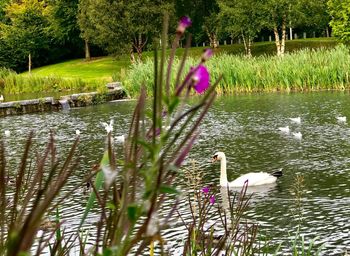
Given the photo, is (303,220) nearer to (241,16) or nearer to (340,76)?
(340,76)

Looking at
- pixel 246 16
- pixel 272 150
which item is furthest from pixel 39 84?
pixel 272 150

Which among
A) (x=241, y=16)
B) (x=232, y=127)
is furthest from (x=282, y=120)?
(x=241, y=16)

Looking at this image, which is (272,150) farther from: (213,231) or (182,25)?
(182,25)

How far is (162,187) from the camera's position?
0.82 metres

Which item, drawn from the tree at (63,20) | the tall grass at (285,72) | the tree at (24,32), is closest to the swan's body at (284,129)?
the tall grass at (285,72)

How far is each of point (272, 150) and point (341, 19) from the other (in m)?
29.2

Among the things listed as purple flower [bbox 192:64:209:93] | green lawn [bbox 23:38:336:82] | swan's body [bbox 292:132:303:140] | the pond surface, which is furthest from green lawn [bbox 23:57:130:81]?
purple flower [bbox 192:64:209:93]

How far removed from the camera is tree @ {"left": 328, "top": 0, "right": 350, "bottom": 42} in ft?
129

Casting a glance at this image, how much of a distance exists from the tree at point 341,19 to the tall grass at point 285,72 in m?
11.0

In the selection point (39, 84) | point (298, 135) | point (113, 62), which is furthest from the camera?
point (113, 62)

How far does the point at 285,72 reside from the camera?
27.4 metres

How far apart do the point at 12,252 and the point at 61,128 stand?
21408 mm

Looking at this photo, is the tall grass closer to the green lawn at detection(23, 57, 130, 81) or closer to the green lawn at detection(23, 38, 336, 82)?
the green lawn at detection(23, 57, 130, 81)

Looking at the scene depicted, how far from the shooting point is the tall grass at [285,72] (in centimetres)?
2655
